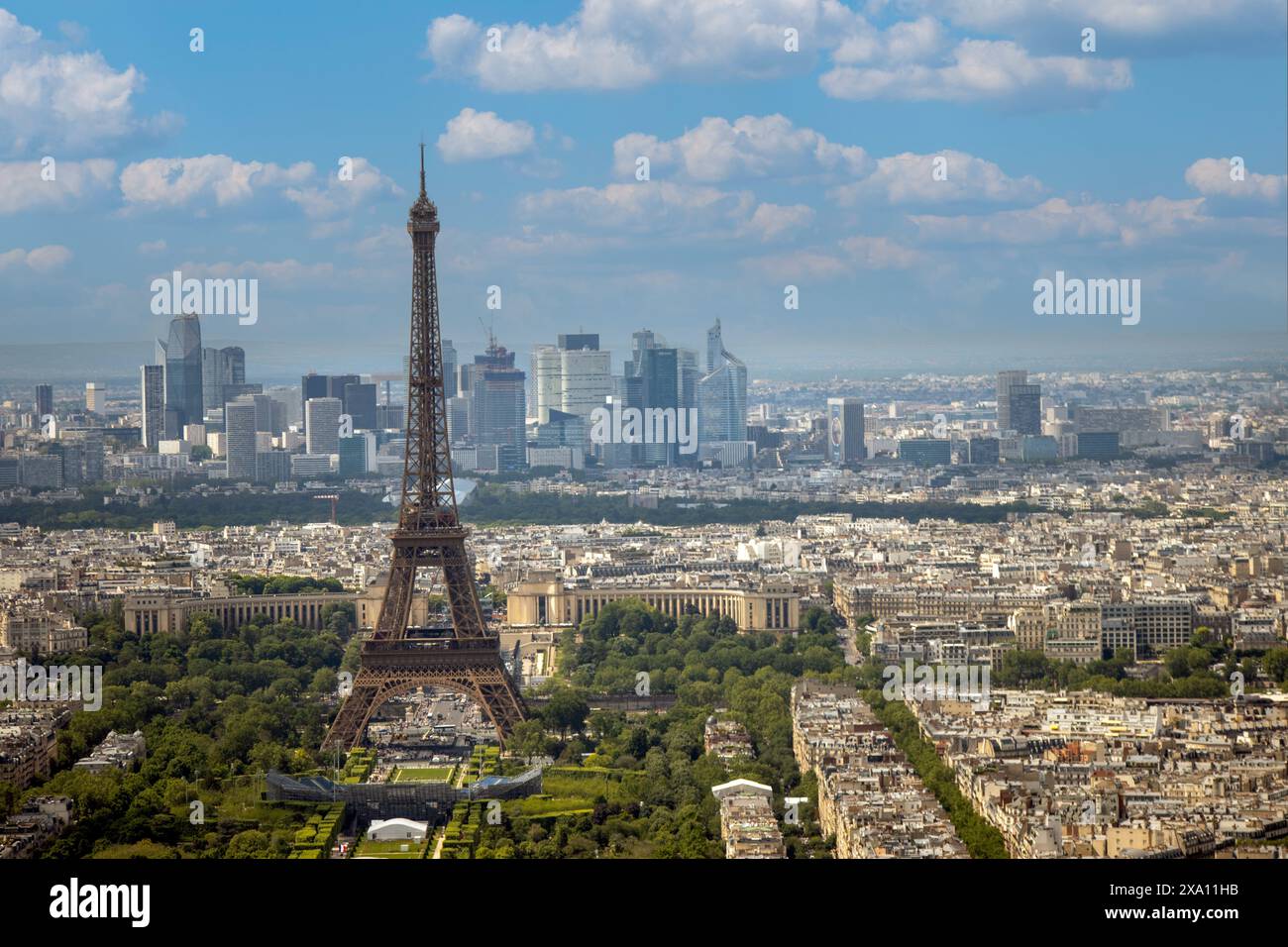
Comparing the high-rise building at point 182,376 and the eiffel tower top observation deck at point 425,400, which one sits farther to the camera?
the high-rise building at point 182,376

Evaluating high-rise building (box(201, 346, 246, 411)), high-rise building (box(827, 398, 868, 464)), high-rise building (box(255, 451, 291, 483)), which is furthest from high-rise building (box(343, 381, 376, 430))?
high-rise building (box(827, 398, 868, 464))

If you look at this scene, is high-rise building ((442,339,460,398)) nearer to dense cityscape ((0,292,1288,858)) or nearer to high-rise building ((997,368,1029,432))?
dense cityscape ((0,292,1288,858))

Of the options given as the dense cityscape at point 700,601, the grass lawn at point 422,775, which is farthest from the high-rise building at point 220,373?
the grass lawn at point 422,775

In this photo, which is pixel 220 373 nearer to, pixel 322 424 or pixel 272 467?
pixel 272 467

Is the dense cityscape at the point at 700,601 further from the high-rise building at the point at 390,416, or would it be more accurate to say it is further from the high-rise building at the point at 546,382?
the high-rise building at the point at 390,416
